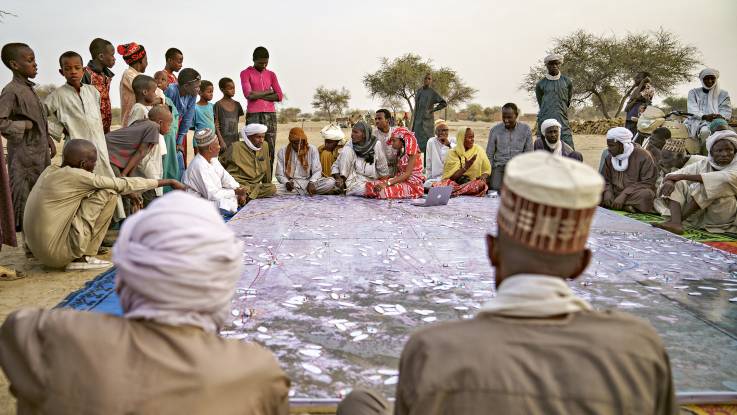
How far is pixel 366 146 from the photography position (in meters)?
8.45

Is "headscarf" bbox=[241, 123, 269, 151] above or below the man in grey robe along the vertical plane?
below

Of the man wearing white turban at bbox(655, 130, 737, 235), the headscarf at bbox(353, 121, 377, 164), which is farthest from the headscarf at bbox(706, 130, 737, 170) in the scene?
the headscarf at bbox(353, 121, 377, 164)

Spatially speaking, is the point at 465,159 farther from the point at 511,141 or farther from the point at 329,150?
the point at 329,150

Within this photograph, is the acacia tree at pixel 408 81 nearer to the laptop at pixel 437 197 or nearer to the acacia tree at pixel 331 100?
the acacia tree at pixel 331 100

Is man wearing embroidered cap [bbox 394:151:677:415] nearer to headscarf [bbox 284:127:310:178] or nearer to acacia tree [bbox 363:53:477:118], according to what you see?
headscarf [bbox 284:127:310:178]

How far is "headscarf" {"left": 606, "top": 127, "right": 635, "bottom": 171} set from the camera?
7.96 m

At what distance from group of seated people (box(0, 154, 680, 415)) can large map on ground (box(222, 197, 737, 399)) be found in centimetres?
104

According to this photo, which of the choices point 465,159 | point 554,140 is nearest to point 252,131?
point 465,159

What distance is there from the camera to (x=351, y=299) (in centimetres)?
366

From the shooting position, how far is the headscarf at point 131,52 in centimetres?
734

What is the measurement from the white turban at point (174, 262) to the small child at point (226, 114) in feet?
26.0

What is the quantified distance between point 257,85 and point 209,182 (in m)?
2.94

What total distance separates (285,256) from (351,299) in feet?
3.90

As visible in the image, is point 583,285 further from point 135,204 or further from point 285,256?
point 135,204
